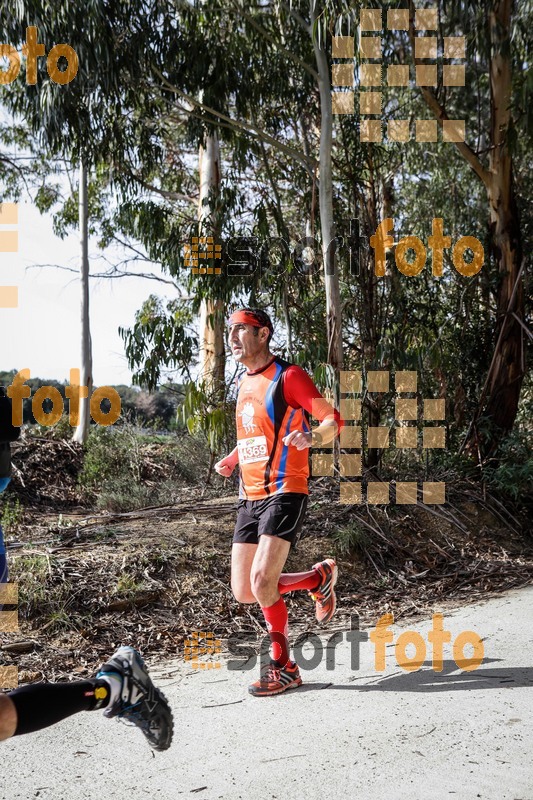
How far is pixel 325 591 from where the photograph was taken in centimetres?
518

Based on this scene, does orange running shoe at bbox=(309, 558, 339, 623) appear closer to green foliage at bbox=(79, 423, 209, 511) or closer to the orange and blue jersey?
the orange and blue jersey

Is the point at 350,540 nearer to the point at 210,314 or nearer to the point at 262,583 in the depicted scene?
the point at 262,583

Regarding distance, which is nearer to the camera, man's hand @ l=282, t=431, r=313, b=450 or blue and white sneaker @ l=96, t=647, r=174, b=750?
blue and white sneaker @ l=96, t=647, r=174, b=750

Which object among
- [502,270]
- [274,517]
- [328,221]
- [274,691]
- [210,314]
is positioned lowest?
[274,691]

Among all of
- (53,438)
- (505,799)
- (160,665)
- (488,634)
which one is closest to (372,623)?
(488,634)

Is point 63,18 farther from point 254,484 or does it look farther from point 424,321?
point 254,484

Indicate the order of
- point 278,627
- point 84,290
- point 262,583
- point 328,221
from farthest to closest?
point 84,290 < point 328,221 < point 278,627 < point 262,583

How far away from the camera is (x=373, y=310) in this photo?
33.2 ft

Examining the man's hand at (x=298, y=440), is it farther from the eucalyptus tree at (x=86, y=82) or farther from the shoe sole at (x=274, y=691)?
the eucalyptus tree at (x=86, y=82)

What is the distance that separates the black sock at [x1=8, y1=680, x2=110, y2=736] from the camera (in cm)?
283

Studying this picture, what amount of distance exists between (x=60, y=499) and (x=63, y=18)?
249 inches

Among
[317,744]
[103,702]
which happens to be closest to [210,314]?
[317,744]

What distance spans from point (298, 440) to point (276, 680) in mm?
1321

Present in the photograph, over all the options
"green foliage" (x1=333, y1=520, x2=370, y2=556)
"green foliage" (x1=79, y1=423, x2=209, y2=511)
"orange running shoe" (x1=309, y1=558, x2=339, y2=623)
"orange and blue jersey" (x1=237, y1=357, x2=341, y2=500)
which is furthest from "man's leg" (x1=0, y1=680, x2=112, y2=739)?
"green foliage" (x1=79, y1=423, x2=209, y2=511)
